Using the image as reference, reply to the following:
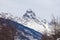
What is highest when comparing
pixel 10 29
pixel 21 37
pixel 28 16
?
pixel 28 16

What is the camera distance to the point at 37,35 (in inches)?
2963

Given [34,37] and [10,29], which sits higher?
[34,37]

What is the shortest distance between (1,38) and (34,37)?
119 ft

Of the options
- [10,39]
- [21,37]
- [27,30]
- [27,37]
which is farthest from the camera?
[27,30]

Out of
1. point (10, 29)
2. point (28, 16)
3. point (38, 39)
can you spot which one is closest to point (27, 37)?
point (38, 39)

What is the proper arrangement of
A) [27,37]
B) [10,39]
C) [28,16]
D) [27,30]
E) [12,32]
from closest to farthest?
[10,39]
[12,32]
[27,37]
[27,30]
[28,16]

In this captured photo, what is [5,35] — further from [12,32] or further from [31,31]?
[31,31]

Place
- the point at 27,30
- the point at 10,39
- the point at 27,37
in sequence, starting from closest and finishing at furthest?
the point at 10,39, the point at 27,37, the point at 27,30

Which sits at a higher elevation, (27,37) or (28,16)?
(28,16)

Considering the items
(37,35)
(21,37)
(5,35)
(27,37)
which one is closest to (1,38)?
(5,35)

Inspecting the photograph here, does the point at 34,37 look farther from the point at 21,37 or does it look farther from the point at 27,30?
the point at 21,37

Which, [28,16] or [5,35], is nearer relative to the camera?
[5,35]

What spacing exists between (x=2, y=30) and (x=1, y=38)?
2209mm

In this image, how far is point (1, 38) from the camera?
4012 cm
